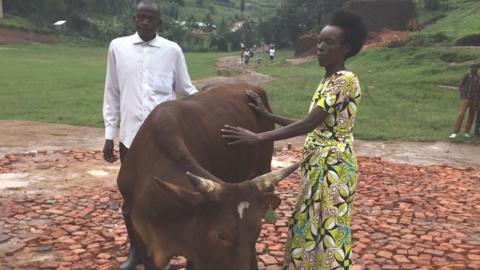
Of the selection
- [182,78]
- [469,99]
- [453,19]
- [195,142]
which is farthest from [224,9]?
[195,142]

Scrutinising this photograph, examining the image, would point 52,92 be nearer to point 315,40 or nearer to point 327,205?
point 327,205

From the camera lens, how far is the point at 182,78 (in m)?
5.01

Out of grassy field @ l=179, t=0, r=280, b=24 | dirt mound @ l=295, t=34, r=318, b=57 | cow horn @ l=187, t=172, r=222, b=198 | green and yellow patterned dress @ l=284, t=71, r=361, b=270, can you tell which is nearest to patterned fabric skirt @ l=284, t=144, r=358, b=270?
green and yellow patterned dress @ l=284, t=71, r=361, b=270

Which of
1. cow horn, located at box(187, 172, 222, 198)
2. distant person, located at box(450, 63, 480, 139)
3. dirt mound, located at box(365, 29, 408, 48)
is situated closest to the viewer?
cow horn, located at box(187, 172, 222, 198)

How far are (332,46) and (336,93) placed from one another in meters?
0.33

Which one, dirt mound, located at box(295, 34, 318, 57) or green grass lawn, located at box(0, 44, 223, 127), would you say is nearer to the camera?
green grass lawn, located at box(0, 44, 223, 127)

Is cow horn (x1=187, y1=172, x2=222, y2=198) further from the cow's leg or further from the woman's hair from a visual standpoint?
the cow's leg

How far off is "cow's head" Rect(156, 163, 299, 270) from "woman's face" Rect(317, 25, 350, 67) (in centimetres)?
107

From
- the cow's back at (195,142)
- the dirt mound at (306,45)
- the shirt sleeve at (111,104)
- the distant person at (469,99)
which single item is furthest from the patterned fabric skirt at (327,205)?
the dirt mound at (306,45)

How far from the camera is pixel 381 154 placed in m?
11.0

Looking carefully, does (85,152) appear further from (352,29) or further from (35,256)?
(352,29)

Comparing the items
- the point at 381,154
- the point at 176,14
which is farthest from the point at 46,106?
the point at 176,14

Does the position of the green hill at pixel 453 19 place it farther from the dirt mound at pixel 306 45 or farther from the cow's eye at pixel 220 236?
the cow's eye at pixel 220 236

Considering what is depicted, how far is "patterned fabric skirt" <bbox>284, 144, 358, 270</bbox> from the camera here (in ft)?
12.8
